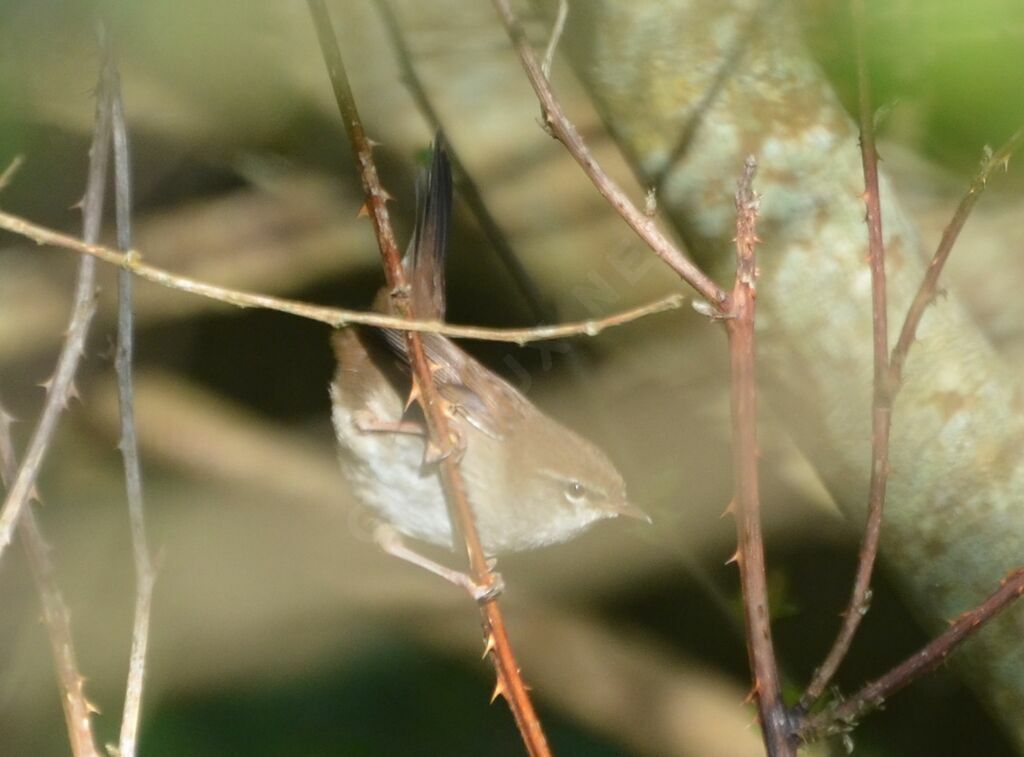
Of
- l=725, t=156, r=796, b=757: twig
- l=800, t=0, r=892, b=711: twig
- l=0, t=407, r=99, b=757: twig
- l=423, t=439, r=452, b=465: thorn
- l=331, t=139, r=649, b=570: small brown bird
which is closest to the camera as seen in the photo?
l=725, t=156, r=796, b=757: twig

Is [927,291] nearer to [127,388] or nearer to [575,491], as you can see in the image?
[575,491]

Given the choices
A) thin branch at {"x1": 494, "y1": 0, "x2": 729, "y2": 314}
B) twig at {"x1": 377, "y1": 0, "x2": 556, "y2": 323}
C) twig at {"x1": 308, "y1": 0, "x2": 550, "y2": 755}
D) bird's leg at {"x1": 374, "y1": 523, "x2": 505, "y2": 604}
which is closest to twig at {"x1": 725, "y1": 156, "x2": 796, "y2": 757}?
thin branch at {"x1": 494, "y1": 0, "x2": 729, "y2": 314}

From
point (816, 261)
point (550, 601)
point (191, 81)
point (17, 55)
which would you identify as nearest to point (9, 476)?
point (17, 55)

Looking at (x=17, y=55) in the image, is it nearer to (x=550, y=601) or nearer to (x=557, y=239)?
(x=557, y=239)

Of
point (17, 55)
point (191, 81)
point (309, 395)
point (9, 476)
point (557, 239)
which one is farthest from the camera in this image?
point (309, 395)

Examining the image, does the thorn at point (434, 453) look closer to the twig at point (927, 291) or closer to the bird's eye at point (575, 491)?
the bird's eye at point (575, 491)

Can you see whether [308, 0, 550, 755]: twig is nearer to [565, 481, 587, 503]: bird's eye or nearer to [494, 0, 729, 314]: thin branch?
[494, 0, 729, 314]: thin branch
